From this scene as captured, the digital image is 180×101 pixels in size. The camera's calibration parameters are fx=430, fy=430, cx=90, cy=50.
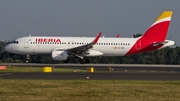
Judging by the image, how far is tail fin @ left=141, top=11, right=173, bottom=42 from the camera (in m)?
58.1

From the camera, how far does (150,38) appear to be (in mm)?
58094

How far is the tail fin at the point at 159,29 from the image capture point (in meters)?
58.1

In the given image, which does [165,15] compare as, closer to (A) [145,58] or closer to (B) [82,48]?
(A) [145,58]

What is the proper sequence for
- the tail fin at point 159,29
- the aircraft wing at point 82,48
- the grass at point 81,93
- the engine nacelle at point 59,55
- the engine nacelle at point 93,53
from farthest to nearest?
the tail fin at point 159,29 → the engine nacelle at point 93,53 → the engine nacelle at point 59,55 → the aircraft wing at point 82,48 → the grass at point 81,93

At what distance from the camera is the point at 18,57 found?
75.5m

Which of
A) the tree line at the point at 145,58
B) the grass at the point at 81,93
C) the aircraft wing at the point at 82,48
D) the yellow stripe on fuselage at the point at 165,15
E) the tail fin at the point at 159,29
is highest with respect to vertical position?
the yellow stripe on fuselage at the point at 165,15

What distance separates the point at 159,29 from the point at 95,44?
9027mm

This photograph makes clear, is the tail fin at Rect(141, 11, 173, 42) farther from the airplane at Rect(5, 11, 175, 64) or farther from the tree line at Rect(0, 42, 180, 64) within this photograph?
the tree line at Rect(0, 42, 180, 64)

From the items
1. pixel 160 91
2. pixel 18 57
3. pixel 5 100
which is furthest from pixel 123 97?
pixel 18 57

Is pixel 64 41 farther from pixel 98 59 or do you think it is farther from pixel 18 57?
pixel 18 57

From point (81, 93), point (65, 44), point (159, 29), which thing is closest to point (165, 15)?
point (159, 29)

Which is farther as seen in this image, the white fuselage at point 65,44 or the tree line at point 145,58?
the tree line at point 145,58

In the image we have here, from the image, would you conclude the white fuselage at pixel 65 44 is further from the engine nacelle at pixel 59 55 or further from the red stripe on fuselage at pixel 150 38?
the engine nacelle at pixel 59 55

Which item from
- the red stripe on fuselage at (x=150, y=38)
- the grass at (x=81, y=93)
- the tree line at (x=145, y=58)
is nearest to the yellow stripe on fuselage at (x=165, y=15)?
the red stripe on fuselage at (x=150, y=38)
